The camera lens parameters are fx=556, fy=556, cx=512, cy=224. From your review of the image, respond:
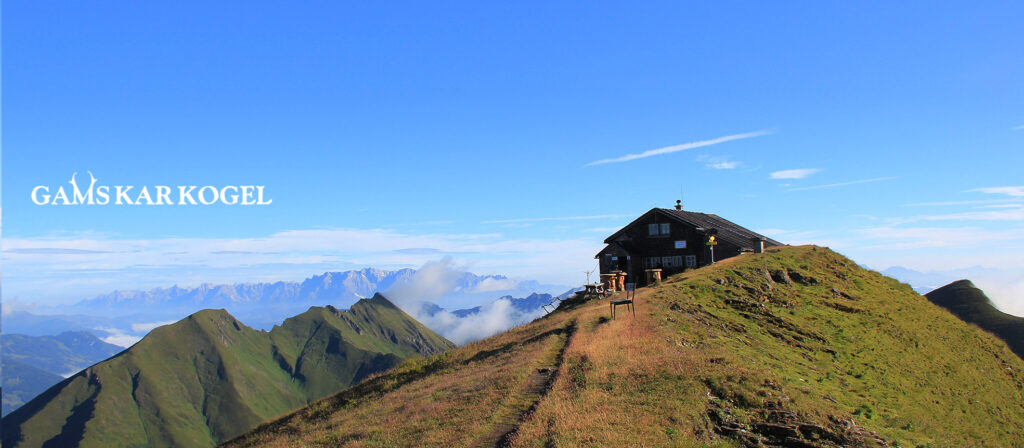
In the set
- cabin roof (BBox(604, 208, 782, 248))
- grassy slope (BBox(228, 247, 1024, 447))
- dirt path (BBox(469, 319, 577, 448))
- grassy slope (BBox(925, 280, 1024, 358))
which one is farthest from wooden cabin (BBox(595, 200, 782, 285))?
grassy slope (BBox(925, 280, 1024, 358))

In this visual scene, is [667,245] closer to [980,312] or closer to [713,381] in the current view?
[713,381]

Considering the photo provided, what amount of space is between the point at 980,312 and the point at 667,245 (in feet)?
427

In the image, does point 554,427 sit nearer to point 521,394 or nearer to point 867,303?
point 521,394

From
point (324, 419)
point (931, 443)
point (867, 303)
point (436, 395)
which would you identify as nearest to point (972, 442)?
Answer: point (931, 443)

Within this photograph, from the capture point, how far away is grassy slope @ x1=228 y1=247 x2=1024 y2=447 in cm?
2030

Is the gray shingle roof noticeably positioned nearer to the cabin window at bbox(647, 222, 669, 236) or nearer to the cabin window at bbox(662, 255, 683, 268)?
the cabin window at bbox(647, 222, 669, 236)

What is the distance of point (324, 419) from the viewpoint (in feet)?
97.5

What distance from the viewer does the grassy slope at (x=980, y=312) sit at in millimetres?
123000

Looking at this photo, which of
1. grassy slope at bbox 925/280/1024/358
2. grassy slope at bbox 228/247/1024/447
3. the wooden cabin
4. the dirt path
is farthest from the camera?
grassy slope at bbox 925/280/1024/358

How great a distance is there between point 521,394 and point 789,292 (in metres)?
35.3

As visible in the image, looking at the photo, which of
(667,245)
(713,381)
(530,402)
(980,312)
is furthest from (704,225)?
(980,312)

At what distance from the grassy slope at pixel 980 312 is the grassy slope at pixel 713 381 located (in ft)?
Result: 303

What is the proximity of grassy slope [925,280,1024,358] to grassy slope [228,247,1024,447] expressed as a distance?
92.3m

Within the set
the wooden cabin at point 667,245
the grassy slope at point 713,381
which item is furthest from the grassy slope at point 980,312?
the grassy slope at point 713,381
